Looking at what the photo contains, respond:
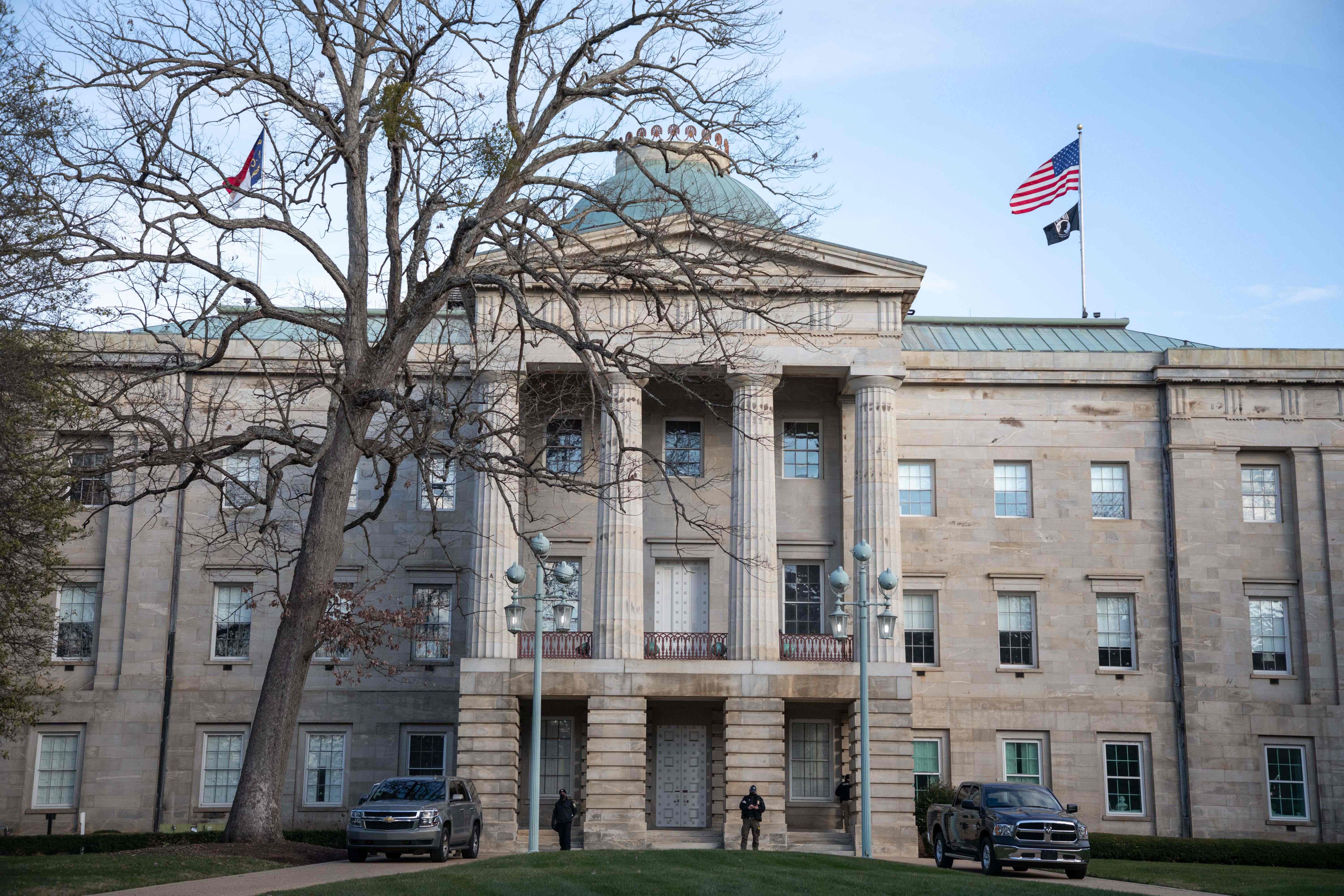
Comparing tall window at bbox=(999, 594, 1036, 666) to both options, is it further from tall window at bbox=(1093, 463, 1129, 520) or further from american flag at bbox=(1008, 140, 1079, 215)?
american flag at bbox=(1008, 140, 1079, 215)

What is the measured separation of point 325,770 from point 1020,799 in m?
21.7

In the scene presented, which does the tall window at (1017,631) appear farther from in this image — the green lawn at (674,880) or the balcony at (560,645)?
the green lawn at (674,880)

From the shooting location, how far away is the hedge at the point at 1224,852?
124 feet

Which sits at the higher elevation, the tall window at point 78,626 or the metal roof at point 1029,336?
the metal roof at point 1029,336

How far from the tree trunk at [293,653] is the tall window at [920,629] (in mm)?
22775

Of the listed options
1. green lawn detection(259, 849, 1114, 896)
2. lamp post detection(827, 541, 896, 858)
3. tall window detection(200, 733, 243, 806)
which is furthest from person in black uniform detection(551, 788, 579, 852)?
tall window detection(200, 733, 243, 806)

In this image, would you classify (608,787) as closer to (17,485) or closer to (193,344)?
(17,485)

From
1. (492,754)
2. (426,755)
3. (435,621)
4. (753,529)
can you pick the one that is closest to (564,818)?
(492,754)

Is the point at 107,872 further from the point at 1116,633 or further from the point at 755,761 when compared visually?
the point at 1116,633

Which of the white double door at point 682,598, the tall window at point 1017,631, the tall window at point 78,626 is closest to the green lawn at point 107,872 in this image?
the white double door at point 682,598

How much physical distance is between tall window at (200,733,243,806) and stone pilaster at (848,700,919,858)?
1784cm

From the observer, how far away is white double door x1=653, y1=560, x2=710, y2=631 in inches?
1610

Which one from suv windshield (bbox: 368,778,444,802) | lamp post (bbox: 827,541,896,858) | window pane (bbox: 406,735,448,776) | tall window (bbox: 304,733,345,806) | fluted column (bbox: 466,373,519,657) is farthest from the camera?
window pane (bbox: 406,735,448,776)

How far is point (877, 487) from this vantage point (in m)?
38.4
